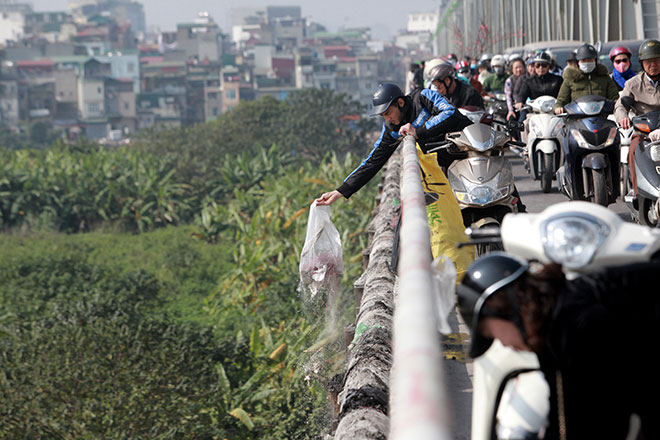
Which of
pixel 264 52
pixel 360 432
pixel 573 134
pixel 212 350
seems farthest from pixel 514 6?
pixel 264 52

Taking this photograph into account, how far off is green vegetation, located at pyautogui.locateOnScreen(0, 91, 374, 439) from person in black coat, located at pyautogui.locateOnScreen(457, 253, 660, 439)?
4.40 meters

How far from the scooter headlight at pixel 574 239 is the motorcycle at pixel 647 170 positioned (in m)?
4.19

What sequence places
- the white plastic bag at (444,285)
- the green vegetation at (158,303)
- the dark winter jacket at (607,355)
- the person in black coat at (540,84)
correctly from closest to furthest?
the dark winter jacket at (607,355), the white plastic bag at (444,285), the person in black coat at (540,84), the green vegetation at (158,303)

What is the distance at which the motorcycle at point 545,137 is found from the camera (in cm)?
1009

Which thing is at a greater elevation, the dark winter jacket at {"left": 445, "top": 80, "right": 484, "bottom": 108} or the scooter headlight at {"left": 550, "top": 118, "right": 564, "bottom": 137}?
the dark winter jacket at {"left": 445, "top": 80, "right": 484, "bottom": 108}

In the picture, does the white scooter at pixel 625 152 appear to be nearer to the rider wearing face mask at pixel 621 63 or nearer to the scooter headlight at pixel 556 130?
the rider wearing face mask at pixel 621 63

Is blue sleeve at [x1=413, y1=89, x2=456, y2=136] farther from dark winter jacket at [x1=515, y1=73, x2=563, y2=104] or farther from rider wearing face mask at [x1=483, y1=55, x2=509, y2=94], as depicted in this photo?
rider wearing face mask at [x1=483, y1=55, x2=509, y2=94]

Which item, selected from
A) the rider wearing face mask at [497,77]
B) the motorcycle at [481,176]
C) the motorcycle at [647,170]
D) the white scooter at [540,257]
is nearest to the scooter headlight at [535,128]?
the motorcycle at [647,170]

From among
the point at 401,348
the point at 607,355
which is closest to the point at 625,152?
the point at 607,355

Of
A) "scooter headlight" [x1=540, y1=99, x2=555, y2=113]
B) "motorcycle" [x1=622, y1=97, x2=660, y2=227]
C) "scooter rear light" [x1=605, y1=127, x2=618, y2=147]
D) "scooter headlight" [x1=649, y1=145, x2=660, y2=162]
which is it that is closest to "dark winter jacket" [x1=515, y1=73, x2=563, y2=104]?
"scooter headlight" [x1=540, y1=99, x2=555, y2=113]

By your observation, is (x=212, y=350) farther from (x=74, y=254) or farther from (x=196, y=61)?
(x=196, y=61)

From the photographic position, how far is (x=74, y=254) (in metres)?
42.1

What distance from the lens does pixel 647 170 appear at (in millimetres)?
6570

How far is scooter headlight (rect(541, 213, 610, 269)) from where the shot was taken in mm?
2377
